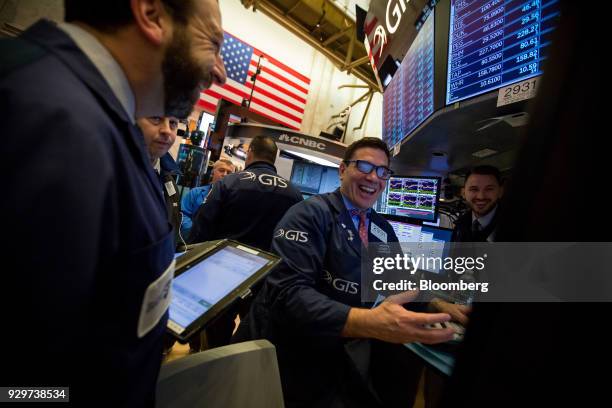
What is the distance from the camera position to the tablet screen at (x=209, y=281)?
749 millimetres

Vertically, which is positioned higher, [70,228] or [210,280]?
[70,228]

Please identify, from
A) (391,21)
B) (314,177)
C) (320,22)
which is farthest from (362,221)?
(320,22)

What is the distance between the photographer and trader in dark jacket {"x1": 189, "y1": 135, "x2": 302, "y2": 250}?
218cm

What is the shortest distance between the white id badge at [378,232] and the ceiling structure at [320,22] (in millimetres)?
5766

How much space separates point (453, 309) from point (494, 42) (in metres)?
1.27

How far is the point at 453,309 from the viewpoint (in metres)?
1.22

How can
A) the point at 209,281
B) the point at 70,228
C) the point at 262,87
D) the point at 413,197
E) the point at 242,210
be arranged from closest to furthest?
the point at 70,228, the point at 209,281, the point at 242,210, the point at 413,197, the point at 262,87

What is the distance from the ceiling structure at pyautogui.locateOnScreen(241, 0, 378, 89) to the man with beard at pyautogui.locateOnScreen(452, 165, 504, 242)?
529 centimetres

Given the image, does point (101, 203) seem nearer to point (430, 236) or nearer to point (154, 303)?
point (154, 303)

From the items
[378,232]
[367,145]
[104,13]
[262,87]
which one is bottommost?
[378,232]

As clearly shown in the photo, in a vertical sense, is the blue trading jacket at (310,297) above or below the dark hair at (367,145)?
below

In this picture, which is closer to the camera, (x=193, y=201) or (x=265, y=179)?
(x=265, y=179)

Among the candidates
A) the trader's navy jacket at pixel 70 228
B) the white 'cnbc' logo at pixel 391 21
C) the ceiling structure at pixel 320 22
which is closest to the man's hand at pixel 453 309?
the trader's navy jacket at pixel 70 228

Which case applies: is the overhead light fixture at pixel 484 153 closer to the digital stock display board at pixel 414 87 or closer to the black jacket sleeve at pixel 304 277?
the digital stock display board at pixel 414 87
